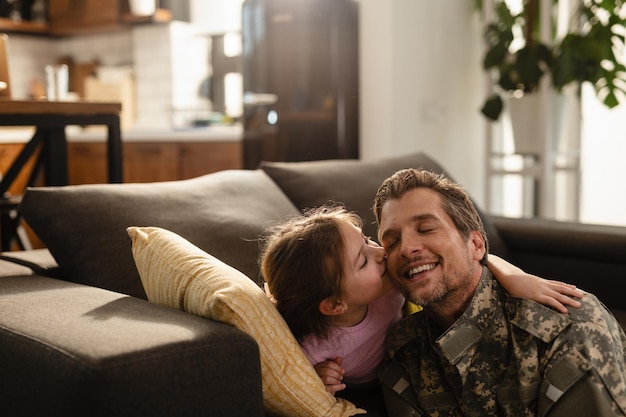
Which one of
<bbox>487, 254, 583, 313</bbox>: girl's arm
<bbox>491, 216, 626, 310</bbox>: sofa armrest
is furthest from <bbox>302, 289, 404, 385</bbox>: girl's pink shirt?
<bbox>491, 216, 626, 310</bbox>: sofa armrest

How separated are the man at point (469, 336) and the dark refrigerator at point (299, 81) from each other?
9.04ft

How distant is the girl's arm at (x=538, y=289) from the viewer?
1441mm

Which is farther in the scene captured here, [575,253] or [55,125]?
[55,125]

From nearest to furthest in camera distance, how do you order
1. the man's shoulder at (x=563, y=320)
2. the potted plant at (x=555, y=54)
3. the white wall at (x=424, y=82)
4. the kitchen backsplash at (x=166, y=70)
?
the man's shoulder at (x=563, y=320) < the potted plant at (x=555, y=54) < the white wall at (x=424, y=82) < the kitchen backsplash at (x=166, y=70)

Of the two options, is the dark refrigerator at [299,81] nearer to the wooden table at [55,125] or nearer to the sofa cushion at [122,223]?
the wooden table at [55,125]

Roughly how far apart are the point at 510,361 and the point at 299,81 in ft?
10.1

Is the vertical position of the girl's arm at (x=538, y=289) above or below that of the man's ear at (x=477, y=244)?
below

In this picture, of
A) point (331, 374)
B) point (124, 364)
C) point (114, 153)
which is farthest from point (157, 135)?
point (124, 364)

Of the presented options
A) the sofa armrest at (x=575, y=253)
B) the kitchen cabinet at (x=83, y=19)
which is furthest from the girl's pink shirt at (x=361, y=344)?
the kitchen cabinet at (x=83, y=19)

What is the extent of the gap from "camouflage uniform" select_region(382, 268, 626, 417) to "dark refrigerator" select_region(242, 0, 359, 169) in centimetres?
284

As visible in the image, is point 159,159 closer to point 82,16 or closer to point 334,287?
point 82,16

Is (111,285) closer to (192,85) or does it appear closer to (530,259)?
(530,259)

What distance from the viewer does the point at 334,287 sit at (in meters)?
1.45

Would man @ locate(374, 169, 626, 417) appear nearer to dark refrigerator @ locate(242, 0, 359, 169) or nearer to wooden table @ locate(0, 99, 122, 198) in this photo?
wooden table @ locate(0, 99, 122, 198)
